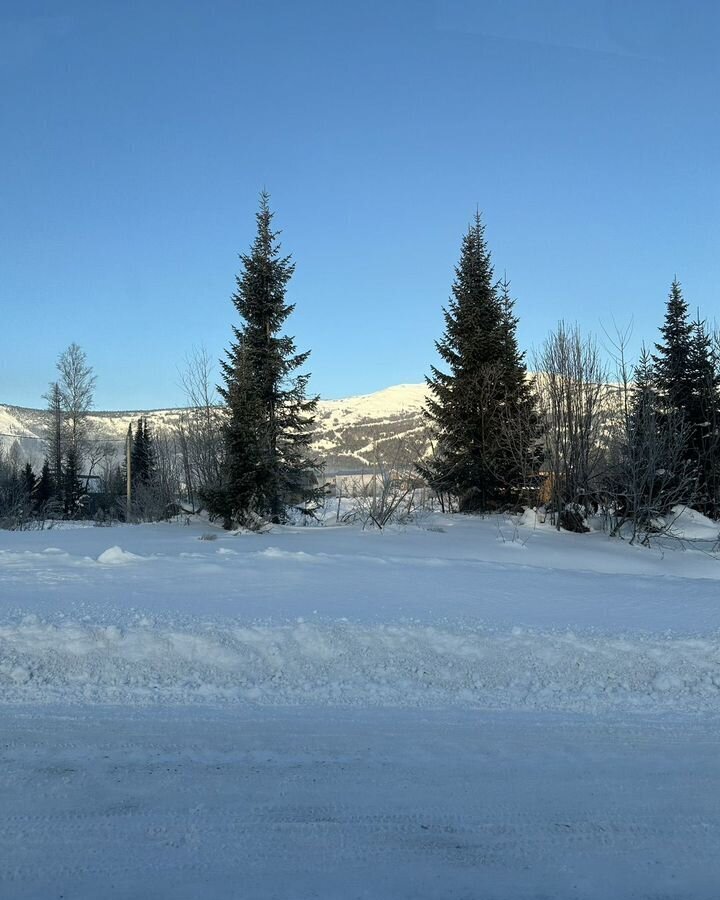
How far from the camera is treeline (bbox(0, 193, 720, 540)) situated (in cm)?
2300

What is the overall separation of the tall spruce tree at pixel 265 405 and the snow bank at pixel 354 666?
1628cm

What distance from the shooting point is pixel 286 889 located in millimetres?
3076

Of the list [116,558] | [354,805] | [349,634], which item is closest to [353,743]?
[354,805]

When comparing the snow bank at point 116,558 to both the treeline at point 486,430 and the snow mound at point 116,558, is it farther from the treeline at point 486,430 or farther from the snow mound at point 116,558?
the treeline at point 486,430

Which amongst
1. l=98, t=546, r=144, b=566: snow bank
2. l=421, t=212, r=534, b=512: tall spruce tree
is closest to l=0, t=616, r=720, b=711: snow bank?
l=98, t=546, r=144, b=566: snow bank

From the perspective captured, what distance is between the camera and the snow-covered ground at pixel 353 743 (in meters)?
3.28

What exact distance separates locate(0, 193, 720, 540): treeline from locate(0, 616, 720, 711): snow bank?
15.2 m

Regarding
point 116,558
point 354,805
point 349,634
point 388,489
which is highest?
point 388,489

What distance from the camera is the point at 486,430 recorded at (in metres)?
28.6

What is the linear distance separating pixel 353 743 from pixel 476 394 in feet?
82.5

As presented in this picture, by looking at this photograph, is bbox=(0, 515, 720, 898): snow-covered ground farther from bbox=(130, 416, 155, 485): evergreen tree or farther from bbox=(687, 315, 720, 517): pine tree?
bbox=(130, 416, 155, 485): evergreen tree

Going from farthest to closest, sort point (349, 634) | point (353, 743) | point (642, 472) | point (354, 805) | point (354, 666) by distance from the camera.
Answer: point (642, 472)
point (349, 634)
point (354, 666)
point (353, 743)
point (354, 805)

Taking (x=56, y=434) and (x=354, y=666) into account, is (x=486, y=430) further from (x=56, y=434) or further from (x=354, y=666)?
(x=56, y=434)

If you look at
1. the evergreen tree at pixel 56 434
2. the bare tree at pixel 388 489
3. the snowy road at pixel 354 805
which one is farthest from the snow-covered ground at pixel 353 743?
the evergreen tree at pixel 56 434
